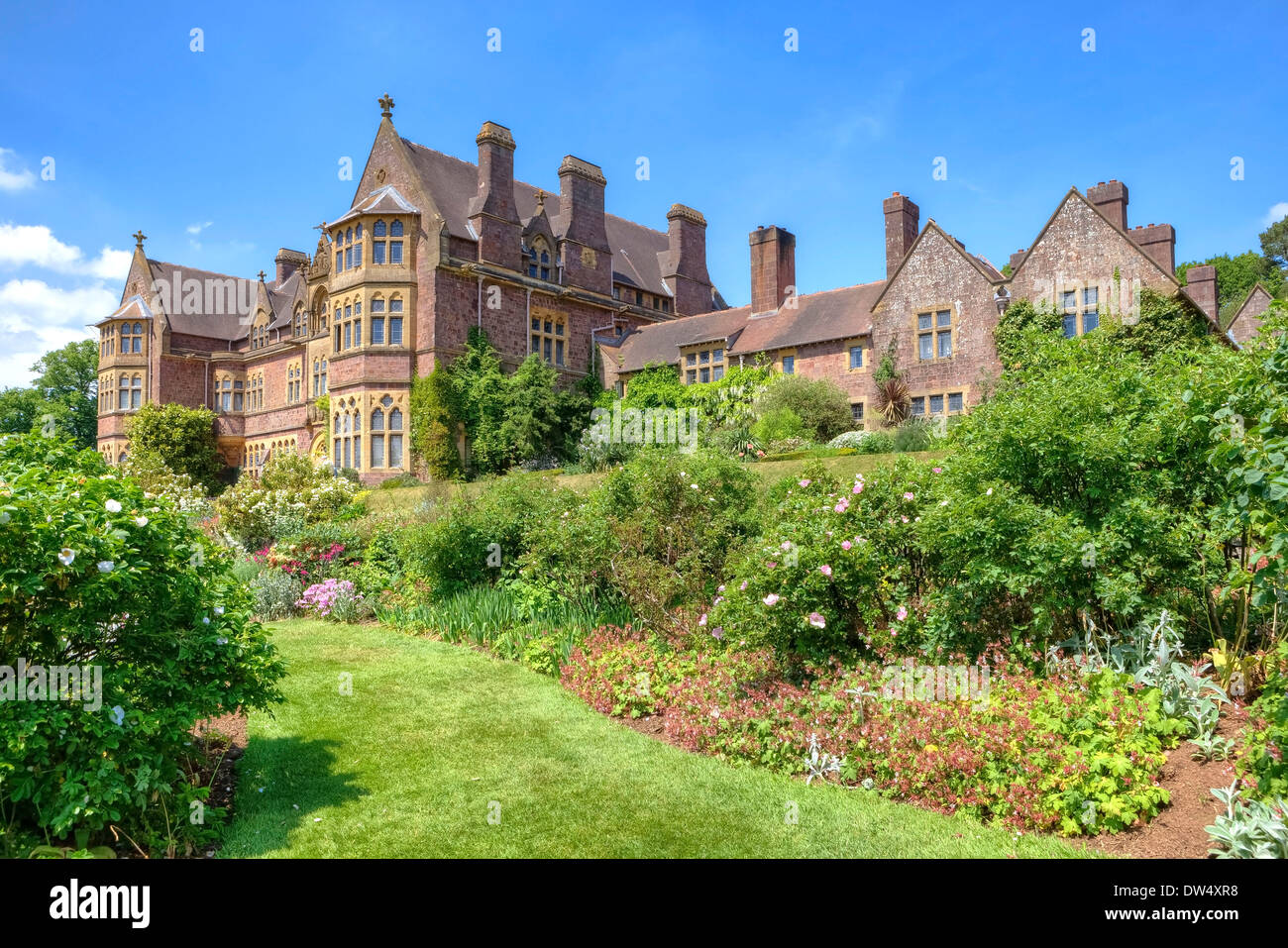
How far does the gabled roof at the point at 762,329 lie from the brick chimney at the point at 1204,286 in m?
13.1

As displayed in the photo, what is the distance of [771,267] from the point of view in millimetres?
35344

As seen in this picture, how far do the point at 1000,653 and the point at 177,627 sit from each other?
21.0 ft

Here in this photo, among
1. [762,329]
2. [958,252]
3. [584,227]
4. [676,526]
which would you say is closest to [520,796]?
[676,526]

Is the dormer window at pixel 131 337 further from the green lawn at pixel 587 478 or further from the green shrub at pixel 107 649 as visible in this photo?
the green shrub at pixel 107 649

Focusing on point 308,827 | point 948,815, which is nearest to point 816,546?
point 948,815

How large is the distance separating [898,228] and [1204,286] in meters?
13.6

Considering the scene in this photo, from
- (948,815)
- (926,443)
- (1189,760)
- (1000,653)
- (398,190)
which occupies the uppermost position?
(398,190)

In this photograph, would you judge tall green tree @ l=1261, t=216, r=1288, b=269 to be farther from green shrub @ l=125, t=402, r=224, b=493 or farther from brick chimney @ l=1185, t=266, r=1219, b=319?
green shrub @ l=125, t=402, r=224, b=493

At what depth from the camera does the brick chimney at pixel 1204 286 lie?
33.3 meters

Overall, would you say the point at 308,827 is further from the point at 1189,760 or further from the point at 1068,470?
the point at 1068,470

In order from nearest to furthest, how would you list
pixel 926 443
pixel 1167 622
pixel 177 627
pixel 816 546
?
pixel 177 627, pixel 1167 622, pixel 816 546, pixel 926 443

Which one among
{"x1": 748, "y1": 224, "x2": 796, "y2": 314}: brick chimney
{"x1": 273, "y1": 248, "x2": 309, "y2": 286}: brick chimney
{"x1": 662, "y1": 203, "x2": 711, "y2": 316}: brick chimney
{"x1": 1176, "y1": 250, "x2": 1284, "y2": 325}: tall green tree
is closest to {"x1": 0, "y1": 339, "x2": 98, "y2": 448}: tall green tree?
{"x1": 273, "y1": 248, "x2": 309, "y2": 286}: brick chimney

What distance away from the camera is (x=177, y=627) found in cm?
586

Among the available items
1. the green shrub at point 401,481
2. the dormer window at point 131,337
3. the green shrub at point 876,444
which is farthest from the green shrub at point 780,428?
the dormer window at point 131,337
